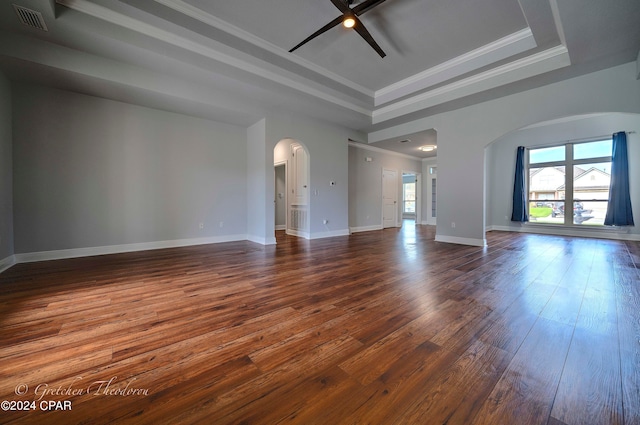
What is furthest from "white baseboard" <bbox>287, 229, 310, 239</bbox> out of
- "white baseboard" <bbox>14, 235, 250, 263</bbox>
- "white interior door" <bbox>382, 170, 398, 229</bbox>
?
"white interior door" <bbox>382, 170, 398, 229</bbox>

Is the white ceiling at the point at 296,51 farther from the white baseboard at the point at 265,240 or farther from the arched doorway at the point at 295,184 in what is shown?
the white baseboard at the point at 265,240

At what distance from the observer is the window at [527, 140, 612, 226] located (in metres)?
6.24

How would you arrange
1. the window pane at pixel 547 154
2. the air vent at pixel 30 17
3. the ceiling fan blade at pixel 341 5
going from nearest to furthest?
the air vent at pixel 30 17, the ceiling fan blade at pixel 341 5, the window pane at pixel 547 154

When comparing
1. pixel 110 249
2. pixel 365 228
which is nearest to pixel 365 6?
pixel 110 249

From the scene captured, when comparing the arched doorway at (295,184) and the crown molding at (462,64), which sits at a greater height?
the crown molding at (462,64)

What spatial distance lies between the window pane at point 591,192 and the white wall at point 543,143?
392mm

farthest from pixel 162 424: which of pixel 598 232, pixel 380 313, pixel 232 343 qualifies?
pixel 598 232

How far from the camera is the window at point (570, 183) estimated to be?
6238mm

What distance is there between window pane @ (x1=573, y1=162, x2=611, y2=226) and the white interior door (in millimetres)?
4712

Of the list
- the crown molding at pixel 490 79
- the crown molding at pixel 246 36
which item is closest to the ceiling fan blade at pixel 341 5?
the crown molding at pixel 246 36

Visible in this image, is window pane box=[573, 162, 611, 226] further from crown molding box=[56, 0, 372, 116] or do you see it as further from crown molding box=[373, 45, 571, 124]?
crown molding box=[56, 0, 372, 116]

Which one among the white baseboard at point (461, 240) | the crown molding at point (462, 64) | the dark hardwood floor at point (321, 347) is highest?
the crown molding at point (462, 64)

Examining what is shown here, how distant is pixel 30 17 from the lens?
2607mm

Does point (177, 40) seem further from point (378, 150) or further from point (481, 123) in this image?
point (378, 150)
